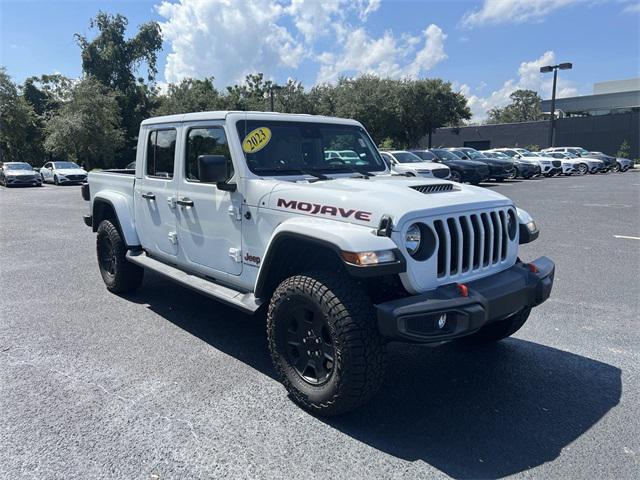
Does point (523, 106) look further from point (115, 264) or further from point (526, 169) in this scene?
point (115, 264)

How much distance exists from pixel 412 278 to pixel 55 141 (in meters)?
36.5

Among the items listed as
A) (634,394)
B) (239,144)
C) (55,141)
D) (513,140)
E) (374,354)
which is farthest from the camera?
(513,140)

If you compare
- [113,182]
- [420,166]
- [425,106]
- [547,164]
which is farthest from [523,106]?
[113,182]

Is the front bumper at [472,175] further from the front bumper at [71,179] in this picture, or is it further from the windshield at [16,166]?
the windshield at [16,166]

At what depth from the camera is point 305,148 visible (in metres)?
4.28

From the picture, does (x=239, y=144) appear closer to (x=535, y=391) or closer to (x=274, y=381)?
(x=274, y=381)

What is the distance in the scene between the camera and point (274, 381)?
3.68m

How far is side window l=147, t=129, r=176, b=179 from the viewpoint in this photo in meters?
4.75

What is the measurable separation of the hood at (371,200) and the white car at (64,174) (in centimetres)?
2563

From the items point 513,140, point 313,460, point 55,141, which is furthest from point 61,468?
point 513,140

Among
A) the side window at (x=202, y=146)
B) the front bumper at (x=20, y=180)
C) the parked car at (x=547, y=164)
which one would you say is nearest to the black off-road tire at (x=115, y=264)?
the side window at (x=202, y=146)

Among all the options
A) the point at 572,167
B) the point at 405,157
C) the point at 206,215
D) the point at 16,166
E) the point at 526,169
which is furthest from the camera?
the point at 572,167

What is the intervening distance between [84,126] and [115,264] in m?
32.3

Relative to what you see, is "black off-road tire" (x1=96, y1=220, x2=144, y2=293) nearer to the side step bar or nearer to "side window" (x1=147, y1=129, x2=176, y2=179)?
the side step bar
